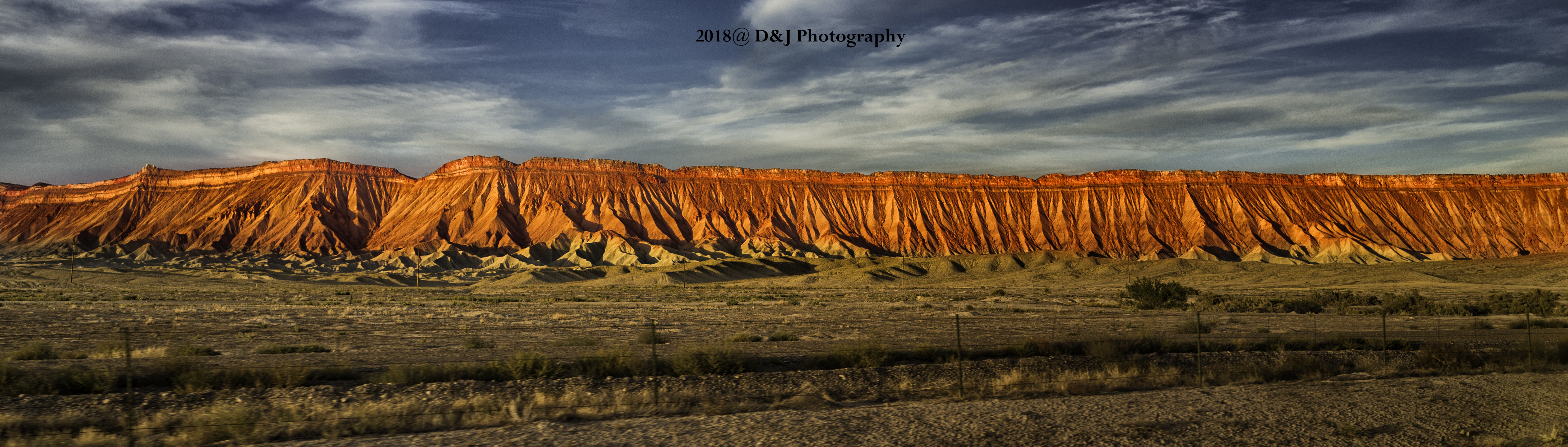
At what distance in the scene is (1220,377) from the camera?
48.6ft

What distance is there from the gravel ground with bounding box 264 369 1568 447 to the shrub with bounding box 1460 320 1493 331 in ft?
51.2

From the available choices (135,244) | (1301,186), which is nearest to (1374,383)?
(1301,186)

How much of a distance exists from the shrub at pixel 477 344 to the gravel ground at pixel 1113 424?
9547mm

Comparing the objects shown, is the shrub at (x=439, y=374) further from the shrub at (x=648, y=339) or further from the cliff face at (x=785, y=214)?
the cliff face at (x=785, y=214)

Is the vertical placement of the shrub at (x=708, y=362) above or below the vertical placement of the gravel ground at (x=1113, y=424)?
above

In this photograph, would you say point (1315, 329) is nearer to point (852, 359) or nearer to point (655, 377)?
point (852, 359)

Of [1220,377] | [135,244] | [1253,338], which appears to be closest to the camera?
[1220,377]

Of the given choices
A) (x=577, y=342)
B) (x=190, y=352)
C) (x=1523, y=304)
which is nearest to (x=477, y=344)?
(x=577, y=342)

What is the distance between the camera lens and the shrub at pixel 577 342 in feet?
65.1

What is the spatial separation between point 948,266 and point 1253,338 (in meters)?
64.5

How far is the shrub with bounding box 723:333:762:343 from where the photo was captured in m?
21.4

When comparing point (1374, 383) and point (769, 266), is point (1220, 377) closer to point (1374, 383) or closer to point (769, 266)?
point (1374, 383)

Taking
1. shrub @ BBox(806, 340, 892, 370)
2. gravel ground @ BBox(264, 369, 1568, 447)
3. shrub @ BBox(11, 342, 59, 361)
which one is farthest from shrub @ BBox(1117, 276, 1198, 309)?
shrub @ BBox(11, 342, 59, 361)

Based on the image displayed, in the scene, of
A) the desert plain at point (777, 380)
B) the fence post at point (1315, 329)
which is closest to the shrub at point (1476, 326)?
the desert plain at point (777, 380)
